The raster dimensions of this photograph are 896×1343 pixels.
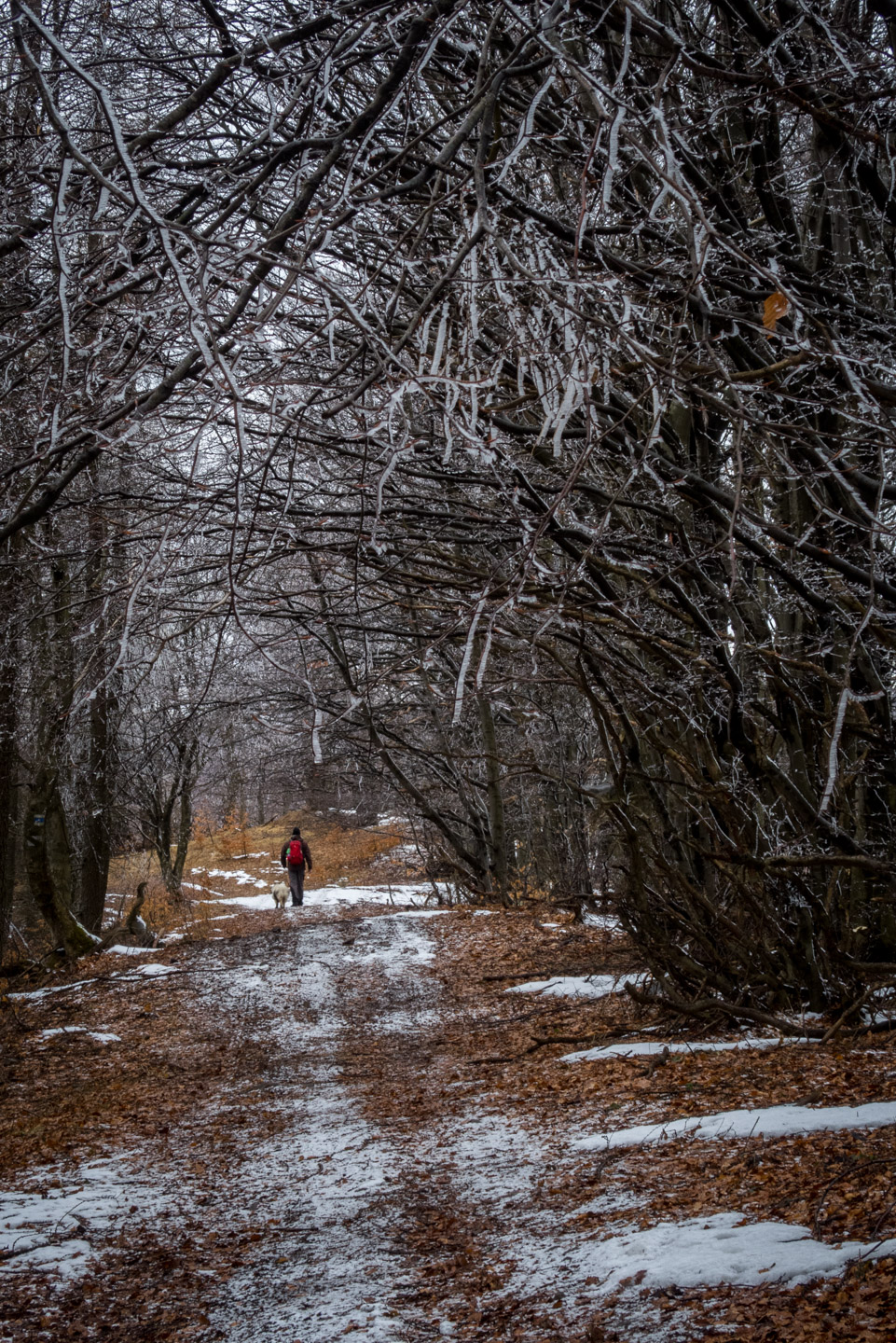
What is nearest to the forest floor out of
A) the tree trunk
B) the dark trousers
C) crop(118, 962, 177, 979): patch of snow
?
crop(118, 962, 177, 979): patch of snow

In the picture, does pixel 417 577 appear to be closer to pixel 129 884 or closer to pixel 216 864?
pixel 129 884

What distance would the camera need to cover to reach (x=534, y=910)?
44.1 feet

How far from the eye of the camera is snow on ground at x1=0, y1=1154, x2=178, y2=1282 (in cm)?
360

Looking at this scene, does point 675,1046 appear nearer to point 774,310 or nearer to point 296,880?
point 774,310

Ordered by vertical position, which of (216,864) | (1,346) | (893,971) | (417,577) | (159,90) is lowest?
(216,864)

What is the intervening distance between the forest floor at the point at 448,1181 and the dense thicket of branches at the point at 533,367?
0.94 metres

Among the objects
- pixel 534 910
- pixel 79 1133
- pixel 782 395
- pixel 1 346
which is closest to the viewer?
pixel 782 395

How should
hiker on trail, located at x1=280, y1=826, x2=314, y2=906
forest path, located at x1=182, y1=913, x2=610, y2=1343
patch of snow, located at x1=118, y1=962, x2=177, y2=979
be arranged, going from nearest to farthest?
forest path, located at x1=182, y1=913, x2=610, y2=1343
patch of snow, located at x1=118, y1=962, x2=177, y2=979
hiker on trail, located at x1=280, y1=826, x2=314, y2=906

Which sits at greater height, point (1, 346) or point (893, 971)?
point (1, 346)

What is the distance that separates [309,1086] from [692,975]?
2.60 meters

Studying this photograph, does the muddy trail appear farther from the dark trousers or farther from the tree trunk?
the dark trousers

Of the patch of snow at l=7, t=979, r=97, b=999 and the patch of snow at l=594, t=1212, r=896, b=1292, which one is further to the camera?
the patch of snow at l=7, t=979, r=97, b=999

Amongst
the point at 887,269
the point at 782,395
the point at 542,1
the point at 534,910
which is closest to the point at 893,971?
the point at 782,395

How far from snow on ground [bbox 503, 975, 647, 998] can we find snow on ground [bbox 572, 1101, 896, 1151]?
11.7ft
